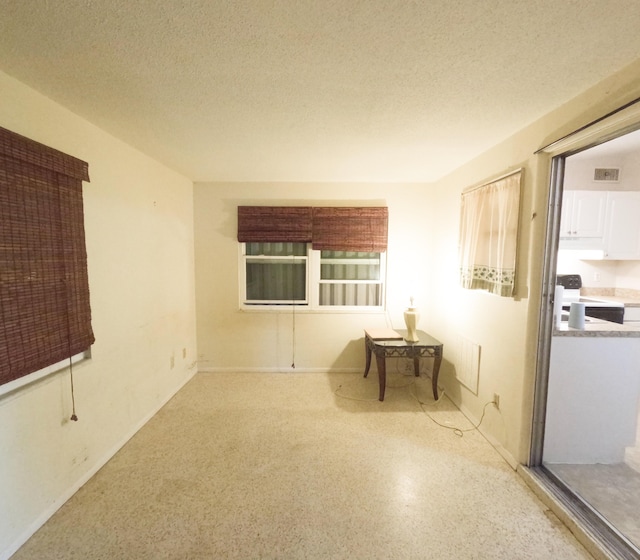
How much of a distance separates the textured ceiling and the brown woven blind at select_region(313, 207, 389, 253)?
123cm

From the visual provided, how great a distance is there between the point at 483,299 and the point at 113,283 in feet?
9.35

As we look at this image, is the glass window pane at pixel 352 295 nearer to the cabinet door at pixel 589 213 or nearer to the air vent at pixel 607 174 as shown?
the cabinet door at pixel 589 213

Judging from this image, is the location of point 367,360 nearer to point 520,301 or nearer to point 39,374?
point 520,301

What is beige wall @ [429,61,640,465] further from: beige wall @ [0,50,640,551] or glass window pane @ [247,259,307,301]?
glass window pane @ [247,259,307,301]

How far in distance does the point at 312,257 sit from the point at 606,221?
315cm

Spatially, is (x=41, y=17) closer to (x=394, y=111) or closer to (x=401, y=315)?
(x=394, y=111)

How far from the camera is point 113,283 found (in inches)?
81.0

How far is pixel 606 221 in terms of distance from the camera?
2.98 m

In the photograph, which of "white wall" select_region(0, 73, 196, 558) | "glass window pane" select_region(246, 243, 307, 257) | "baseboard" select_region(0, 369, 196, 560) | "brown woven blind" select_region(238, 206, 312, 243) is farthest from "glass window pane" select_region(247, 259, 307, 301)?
"baseboard" select_region(0, 369, 196, 560)

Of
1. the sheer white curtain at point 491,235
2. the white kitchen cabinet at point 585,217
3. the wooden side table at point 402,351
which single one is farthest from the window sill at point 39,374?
the white kitchen cabinet at point 585,217

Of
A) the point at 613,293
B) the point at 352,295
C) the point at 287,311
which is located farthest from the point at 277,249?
the point at 613,293

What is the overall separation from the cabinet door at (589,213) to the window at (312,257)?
78.1 inches

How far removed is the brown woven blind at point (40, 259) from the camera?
4.37 feet

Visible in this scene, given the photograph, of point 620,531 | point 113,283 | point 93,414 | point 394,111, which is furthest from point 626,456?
point 113,283
